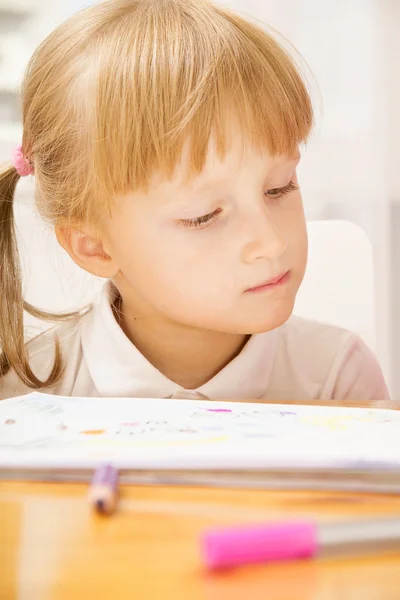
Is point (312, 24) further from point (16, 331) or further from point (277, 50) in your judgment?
point (16, 331)

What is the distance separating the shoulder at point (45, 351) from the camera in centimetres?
77

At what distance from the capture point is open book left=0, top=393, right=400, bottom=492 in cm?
36

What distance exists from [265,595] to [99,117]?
1.48ft

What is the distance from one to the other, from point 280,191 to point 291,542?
1.37 feet

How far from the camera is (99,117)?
0.61 meters

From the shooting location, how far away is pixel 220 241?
0.61m

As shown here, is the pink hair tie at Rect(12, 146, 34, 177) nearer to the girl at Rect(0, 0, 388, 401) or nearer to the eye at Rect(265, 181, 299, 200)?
the girl at Rect(0, 0, 388, 401)

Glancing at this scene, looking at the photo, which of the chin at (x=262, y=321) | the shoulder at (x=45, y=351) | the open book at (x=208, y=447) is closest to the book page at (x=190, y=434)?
the open book at (x=208, y=447)

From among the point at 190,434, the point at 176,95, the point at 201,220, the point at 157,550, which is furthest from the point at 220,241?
the point at 157,550

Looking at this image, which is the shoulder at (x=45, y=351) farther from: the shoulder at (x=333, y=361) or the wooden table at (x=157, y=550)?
the wooden table at (x=157, y=550)

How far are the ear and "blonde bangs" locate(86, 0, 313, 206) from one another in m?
0.07

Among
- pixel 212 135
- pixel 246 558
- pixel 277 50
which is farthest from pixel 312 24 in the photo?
pixel 246 558

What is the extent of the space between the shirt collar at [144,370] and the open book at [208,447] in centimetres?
21

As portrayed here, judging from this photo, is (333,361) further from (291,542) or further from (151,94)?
(291,542)
